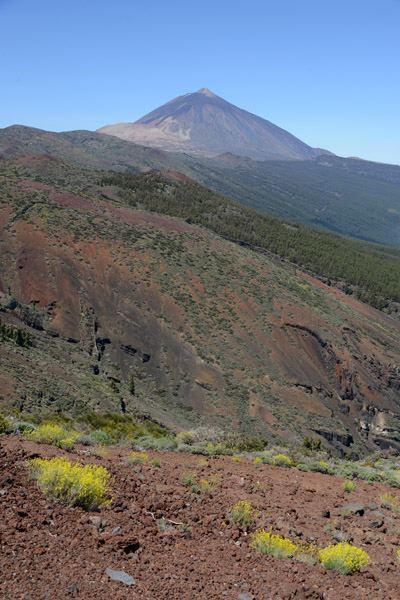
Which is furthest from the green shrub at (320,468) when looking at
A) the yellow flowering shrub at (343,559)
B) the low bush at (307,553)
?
the yellow flowering shrub at (343,559)

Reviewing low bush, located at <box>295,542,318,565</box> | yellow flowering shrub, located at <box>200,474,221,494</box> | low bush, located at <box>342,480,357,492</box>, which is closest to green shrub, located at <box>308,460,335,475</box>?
low bush, located at <box>342,480,357,492</box>

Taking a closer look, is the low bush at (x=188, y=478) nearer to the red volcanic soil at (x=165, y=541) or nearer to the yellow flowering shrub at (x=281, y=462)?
the red volcanic soil at (x=165, y=541)

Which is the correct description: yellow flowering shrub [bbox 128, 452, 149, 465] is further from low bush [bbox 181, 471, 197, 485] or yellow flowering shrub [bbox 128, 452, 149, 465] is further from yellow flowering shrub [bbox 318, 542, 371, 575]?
yellow flowering shrub [bbox 318, 542, 371, 575]

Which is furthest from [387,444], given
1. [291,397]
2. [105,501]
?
[105,501]

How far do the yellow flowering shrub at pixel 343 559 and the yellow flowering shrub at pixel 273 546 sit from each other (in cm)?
46

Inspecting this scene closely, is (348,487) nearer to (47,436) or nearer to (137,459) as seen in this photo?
(137,459)

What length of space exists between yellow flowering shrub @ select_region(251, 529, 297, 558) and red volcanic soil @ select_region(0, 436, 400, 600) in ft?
0.37

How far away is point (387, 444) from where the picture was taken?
3975 cm

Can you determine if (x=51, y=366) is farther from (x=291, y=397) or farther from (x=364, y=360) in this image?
(x=364, y=360)

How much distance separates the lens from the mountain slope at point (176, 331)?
32.8 meters

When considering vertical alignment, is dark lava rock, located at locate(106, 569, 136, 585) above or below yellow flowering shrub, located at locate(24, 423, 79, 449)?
above

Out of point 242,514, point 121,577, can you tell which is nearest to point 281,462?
point 242,514

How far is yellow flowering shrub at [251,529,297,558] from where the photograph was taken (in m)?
6.82

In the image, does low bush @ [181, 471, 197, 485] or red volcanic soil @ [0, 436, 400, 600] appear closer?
red volcanic soil @ [0, 436, 400, 600]
